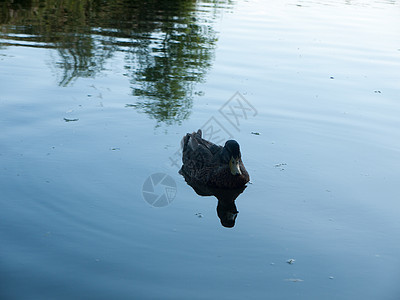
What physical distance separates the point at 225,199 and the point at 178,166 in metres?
1.05

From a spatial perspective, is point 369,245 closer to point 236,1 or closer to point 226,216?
point 226,216

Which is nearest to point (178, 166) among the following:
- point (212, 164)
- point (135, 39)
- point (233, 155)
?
point (212, 164)

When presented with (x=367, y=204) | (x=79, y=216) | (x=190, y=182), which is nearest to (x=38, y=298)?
(x=79, y=216)

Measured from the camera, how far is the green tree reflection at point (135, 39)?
10.8m

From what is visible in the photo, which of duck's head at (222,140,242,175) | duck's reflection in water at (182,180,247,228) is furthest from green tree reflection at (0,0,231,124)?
duck's reflection in water at (182,180,247,228)

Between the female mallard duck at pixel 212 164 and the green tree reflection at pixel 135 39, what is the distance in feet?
4.24

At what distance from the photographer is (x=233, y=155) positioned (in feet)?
24.1

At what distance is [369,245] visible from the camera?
588 cm

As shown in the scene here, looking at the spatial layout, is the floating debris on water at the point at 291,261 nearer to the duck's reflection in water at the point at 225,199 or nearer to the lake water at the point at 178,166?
the lake water at the point at 178,166

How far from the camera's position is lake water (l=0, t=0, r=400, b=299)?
16.8ft

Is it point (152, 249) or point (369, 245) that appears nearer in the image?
point (152, 249)

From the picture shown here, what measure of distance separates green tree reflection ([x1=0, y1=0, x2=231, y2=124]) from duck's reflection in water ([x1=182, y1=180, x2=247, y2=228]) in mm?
2130

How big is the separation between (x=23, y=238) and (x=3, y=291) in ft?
2.77

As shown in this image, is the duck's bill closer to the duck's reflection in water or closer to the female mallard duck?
the female mallard duck
